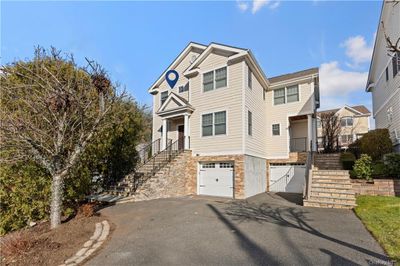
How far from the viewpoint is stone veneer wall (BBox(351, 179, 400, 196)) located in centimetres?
1095

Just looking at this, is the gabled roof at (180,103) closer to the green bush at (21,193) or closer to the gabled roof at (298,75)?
the gabled roof at (298,75)

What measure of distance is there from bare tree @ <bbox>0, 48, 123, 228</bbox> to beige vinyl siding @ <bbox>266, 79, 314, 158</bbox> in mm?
12185

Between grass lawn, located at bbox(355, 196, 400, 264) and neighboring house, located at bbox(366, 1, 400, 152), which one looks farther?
neighboring house, located at bbox(366, 1, 400, 152)

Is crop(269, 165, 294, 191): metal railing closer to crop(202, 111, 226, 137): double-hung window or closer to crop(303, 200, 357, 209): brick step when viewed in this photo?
crop(202, 111, 226, 137): double-hung window

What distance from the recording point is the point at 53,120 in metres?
7.57

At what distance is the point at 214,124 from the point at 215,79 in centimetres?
281

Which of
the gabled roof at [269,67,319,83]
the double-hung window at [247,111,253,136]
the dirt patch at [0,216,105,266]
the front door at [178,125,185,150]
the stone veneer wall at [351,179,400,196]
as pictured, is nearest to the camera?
the dirt patch at [0,216,105,266]

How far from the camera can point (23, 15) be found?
9.16 meters

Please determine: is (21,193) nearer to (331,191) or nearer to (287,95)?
(331,191)

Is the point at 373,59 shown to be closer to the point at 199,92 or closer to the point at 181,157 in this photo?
the point at 199,92

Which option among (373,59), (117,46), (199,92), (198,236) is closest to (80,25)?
(117,46)

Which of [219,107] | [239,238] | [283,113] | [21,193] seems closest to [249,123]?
[219,107]

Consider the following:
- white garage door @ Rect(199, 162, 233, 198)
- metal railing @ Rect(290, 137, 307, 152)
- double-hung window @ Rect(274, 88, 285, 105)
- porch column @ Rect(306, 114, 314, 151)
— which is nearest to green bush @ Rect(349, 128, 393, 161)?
porch column @ Rect(306, 114, 314, 151)

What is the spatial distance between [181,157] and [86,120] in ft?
24.7
